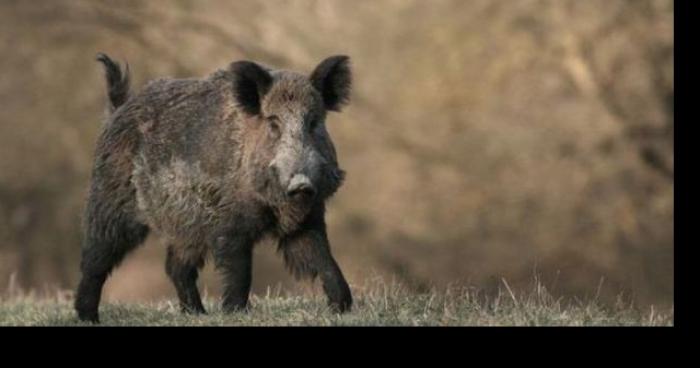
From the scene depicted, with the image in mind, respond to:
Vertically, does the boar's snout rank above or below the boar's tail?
below

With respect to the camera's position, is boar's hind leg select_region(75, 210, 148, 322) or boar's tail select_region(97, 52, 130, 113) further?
boar's tail select_region(97, 52, 130, 113)

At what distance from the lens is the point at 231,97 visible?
29.0ft

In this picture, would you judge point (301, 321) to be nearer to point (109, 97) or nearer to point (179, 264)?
point (179, 264)

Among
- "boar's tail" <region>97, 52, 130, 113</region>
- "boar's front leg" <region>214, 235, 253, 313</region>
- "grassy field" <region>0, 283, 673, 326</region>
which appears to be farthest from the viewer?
"boar's tail" <region>97, 52, 130, 113</region>

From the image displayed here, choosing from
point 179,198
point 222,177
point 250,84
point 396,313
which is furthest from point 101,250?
point 396,313

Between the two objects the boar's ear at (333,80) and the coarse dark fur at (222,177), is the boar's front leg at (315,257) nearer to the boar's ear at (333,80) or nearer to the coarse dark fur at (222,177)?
the coarse dark fur at (222,177)

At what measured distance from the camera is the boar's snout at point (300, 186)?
7.92 m

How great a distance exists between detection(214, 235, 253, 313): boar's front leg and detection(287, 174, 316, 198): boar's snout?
2.24 feet

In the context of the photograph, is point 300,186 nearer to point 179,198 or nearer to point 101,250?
point 179,198


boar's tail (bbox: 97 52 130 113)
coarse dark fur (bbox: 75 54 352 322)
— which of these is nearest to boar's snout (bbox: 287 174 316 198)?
coarse dark fur (bbox: 75 54 352 322)

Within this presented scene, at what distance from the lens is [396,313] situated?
786cm

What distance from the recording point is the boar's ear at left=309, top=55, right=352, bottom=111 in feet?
28.0

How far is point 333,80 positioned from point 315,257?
1.22 meters

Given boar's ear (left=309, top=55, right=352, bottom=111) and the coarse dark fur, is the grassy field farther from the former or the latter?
boar's ear (left=309, top=55, right=352, bottom=111)
